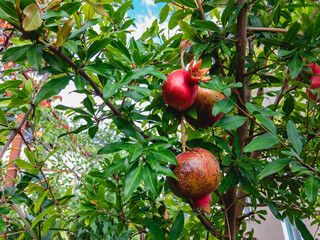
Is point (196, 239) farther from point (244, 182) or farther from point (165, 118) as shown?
point (165, 118)

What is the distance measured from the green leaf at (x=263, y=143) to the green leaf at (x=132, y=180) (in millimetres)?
284

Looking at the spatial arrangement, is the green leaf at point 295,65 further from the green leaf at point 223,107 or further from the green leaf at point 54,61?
the green leaf at point 54,61

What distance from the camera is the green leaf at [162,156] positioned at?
2.15ft

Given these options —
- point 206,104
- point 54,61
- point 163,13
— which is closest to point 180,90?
point 206,104

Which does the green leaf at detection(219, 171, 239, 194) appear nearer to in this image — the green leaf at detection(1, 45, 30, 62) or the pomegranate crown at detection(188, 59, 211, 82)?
the pomegranate crown at detection(188, 59, 211, 82)

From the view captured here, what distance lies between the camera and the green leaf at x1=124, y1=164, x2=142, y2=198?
2.08ft

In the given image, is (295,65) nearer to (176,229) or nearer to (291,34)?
(291,34)

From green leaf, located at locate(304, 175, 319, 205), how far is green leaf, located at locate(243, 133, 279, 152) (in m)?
0.13

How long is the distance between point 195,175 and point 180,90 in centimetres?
24

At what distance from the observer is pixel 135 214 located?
1.18 meters

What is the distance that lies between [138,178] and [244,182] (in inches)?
16.7

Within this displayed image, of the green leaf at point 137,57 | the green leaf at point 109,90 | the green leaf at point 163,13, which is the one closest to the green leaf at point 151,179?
the green leaf at point 109,90

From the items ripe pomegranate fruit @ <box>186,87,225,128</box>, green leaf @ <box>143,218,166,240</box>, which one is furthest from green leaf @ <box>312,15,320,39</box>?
green leaf @ <box>143,218,166,240</box>

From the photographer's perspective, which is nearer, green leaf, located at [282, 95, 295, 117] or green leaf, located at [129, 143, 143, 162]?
green leaf, located at [129, 143, 143, 162]
